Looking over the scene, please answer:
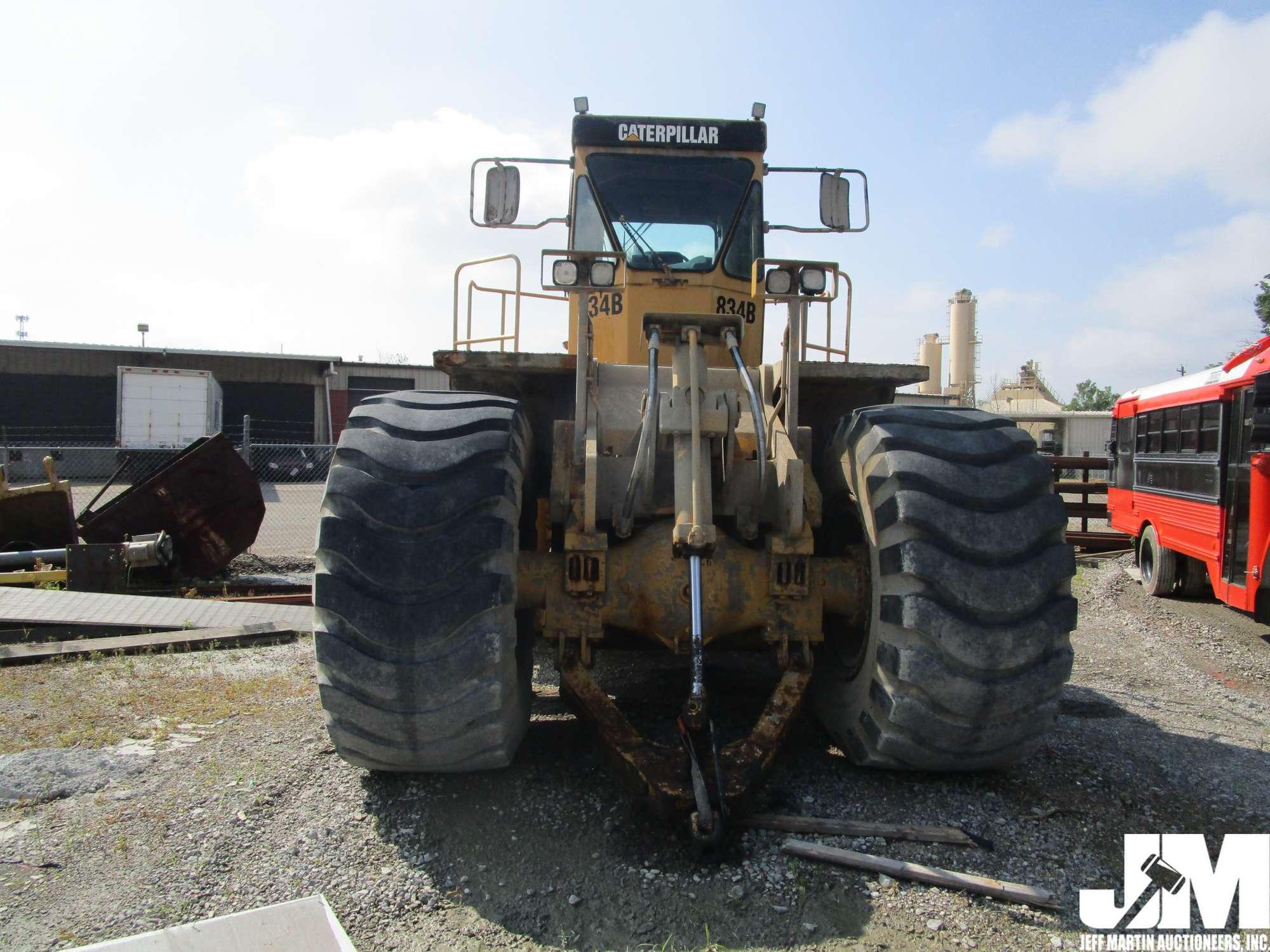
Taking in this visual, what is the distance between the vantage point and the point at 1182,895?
2.91 m

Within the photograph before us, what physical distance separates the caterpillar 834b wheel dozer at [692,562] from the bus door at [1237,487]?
503 cm

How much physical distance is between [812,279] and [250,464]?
A: 13.9m

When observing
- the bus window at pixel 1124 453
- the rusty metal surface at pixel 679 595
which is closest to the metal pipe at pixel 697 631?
the rusty metal surface at pixel 679 595

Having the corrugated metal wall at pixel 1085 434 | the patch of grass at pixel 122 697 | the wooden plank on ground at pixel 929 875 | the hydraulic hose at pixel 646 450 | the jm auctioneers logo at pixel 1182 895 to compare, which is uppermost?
the corrugated metal wall at pixel 1085 434

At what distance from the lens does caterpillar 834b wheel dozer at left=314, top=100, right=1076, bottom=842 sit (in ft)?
10.2

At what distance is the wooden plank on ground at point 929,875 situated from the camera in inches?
111

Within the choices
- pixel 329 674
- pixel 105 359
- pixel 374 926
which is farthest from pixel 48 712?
pixel 105 359

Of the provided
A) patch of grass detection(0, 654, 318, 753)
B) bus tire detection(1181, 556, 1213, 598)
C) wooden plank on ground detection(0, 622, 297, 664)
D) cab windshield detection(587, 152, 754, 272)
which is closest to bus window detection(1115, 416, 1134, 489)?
bus tire detection(1181, 556, 1213, 598)

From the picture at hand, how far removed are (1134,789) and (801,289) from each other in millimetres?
2512

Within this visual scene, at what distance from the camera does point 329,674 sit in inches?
122

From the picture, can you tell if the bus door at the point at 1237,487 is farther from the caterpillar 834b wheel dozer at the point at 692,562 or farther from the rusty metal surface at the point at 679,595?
the rusty metal surface at the point at 679,595

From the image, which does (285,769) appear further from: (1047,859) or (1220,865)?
(1220,865)

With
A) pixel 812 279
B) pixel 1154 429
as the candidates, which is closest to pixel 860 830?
pixel 812 279

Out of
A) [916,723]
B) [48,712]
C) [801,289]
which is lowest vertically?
[48,712]
